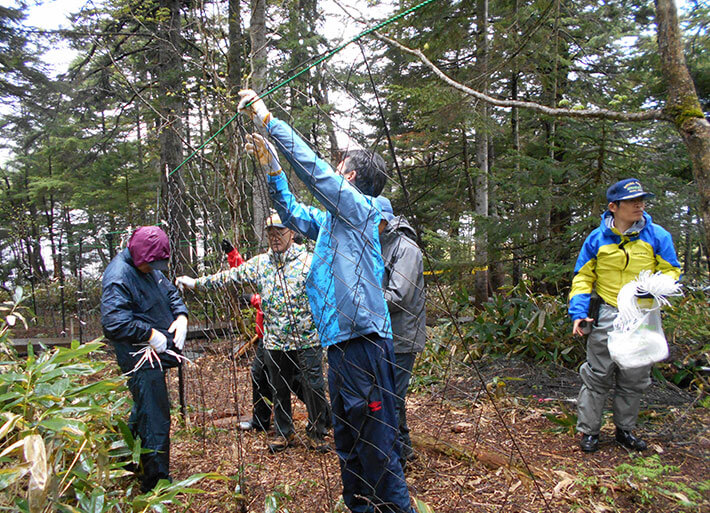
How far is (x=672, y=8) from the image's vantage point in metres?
1.81

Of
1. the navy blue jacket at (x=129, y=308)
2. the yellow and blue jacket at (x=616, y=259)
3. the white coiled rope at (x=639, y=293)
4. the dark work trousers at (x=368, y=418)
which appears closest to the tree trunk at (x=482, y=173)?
the yellow and blue jacket at (x=616, y=259)

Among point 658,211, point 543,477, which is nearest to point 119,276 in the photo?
point 543,477

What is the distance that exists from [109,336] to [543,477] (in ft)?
7.75

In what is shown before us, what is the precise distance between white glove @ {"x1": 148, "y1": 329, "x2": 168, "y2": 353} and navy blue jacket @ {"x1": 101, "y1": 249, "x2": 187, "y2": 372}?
2 centimetres

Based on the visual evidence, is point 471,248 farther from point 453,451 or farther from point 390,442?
point 390,442

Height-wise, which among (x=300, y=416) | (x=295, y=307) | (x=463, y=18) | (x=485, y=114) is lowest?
(x=300, y=416)

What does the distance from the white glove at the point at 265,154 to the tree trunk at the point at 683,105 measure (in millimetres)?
1648

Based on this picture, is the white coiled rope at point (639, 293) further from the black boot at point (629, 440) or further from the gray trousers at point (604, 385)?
the black boot at point (629, 440)

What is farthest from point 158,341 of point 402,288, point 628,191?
point 628,191

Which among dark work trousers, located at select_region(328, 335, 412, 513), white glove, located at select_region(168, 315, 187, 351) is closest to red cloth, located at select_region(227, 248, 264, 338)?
white glove, located at select_region(168, 315, 187, 351)

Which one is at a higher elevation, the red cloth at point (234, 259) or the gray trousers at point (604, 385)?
the red cloth at point (234, 259)

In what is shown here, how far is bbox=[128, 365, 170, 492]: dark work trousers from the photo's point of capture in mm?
2256

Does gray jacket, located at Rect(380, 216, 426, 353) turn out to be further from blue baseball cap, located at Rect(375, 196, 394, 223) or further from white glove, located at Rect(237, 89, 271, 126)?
white glove, located at Rect(237, 89, 271, 126)

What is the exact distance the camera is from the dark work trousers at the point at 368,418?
1708 mm
